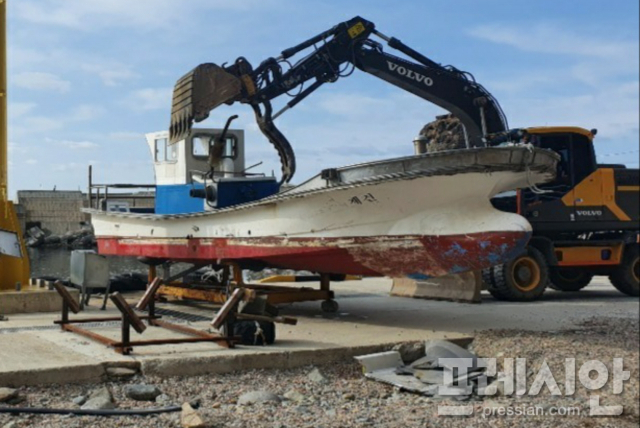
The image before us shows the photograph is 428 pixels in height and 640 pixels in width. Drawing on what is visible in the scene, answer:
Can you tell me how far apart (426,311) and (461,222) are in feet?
8.14

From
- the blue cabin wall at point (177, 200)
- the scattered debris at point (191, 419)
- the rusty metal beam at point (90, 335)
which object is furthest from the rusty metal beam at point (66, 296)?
the blue cabin wall at point (177, 200)

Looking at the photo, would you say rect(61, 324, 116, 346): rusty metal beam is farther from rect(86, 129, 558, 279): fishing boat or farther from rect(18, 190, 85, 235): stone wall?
rect(18, 190, 85, 235): stone wall

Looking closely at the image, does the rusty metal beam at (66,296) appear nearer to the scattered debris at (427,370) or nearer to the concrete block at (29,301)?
the concrete block at (29,301)

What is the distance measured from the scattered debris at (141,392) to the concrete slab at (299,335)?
342mm

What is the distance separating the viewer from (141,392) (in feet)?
16.2

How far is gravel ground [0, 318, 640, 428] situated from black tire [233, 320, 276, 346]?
1.63ft

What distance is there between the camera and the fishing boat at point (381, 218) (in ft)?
23.4

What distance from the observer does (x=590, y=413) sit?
551 centimetres

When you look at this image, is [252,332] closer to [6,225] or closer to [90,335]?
[90,335]

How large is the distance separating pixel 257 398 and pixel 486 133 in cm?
734

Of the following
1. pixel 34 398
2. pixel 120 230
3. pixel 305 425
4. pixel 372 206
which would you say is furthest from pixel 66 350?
pixel 120 230

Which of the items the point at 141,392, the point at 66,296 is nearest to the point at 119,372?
the point at 141,392

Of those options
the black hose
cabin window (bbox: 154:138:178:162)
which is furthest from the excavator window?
the black hose

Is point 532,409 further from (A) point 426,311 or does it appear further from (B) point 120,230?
(B) point 120,230
